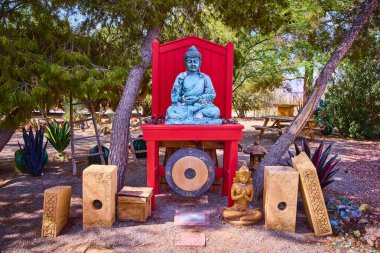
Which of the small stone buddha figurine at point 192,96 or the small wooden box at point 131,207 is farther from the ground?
the small stone buddha figurine at point 192,96

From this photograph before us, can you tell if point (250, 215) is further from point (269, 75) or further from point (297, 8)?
point (269, 75)

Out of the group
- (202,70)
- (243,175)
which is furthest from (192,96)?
(243,175)

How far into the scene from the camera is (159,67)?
→ 4.51 m

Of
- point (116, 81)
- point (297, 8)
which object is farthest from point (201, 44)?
point (297, 8)

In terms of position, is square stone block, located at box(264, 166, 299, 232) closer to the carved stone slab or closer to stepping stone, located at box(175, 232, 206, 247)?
the carved stone slab

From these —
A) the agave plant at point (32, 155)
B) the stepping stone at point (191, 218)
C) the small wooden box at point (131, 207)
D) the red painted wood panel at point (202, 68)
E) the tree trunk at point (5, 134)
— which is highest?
the red painted wood panel at point (202, 68)

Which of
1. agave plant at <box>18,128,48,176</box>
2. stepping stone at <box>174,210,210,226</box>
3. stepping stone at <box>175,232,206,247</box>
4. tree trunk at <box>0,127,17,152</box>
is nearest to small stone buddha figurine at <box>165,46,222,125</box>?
stepping stone at <box>174,210,210,226</box>

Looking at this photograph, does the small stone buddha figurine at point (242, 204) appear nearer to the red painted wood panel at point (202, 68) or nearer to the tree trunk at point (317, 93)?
the tree trunk at point (317, 93)

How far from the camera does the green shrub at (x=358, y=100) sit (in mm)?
10180

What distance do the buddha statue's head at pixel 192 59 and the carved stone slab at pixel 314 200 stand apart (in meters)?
1.83

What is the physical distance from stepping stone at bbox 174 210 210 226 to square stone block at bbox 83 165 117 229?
0.77 metres

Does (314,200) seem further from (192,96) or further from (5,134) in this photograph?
(5,134)

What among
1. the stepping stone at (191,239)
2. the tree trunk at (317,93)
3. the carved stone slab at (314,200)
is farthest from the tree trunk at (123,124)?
the carved stone slab at (314,200)

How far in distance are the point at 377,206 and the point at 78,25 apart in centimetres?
499
